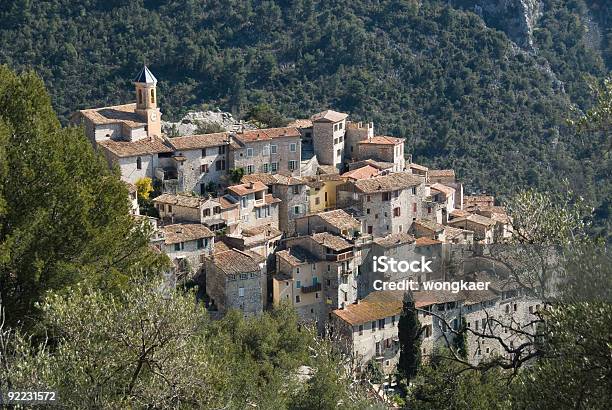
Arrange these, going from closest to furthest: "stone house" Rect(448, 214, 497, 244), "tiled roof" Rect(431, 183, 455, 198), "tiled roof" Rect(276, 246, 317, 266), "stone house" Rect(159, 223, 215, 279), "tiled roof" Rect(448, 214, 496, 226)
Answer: "stone house" Rect(159, 223, 215, 279) → "tiled roof" Rect(276, 246, 317, 266) → "stone house" Rect(448, 214, 497, 244) → "tiled roof" Rect(448, 214, 496, 226) → "tiled roof" Rect(431, 183, 455, 198)

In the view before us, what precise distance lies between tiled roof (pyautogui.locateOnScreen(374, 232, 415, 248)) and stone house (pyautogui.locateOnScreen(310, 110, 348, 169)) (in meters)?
5.09

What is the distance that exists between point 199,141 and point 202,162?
729 millimetres

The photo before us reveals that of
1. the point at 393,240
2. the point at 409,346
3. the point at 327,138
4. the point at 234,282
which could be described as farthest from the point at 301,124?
the point at 409,346

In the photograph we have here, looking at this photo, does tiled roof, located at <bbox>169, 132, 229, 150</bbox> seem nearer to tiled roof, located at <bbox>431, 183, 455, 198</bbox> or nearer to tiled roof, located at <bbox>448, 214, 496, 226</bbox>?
tiled roof, located at <bbox>431, 183, 455, 198</bbox>

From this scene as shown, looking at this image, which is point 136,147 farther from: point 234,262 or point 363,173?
point 363,173

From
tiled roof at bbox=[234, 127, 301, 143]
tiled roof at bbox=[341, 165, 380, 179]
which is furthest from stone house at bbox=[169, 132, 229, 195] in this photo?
tiled roof at bbox=[341, 165, 380, 179]

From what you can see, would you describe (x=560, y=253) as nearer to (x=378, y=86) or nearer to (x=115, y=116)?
(x=115, y=116)

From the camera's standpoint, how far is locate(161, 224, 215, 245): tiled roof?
35.0 meters

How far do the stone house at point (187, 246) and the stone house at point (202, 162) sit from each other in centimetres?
322

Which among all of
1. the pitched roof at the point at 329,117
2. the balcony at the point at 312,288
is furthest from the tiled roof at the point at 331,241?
the pitched roof at the point at 329,117

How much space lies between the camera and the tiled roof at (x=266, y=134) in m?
40.4

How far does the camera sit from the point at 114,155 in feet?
121

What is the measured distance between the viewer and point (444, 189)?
4444cm

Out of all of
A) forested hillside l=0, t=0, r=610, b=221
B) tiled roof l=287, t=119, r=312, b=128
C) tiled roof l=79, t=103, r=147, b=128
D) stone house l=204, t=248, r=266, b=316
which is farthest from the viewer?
forested hillside l=0, t=0, r=610, b=221
